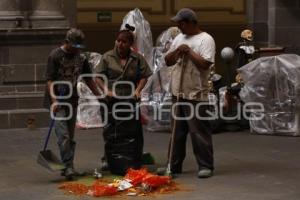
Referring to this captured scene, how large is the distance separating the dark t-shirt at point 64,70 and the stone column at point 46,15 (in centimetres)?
457

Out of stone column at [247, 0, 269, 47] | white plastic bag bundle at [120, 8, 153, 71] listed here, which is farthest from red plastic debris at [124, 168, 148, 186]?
stone column at [247, 0, 269, 47]

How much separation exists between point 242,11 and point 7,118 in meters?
7.71

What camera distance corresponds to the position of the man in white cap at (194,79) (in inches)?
332

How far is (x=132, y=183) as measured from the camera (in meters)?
7.98

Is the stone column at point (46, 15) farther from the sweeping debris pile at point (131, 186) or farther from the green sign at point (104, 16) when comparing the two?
the sweeping debris pile at point (131, 186)

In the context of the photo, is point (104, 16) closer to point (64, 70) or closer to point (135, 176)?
point (64, 70)

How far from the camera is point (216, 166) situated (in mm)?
9453

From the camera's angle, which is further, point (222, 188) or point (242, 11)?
point (242, 11)

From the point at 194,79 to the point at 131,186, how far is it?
1.48 meters

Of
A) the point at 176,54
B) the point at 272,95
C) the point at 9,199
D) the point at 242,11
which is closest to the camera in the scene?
the point at 9,199

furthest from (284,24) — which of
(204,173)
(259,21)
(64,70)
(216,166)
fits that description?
(64,70)

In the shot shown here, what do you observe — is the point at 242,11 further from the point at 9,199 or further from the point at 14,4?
the point at 9,199

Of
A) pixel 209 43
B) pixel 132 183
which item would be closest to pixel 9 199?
pixel 132 183

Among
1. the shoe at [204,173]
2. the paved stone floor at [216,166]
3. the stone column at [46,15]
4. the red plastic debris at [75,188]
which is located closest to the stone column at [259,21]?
the paved stone floor at [216,166]
